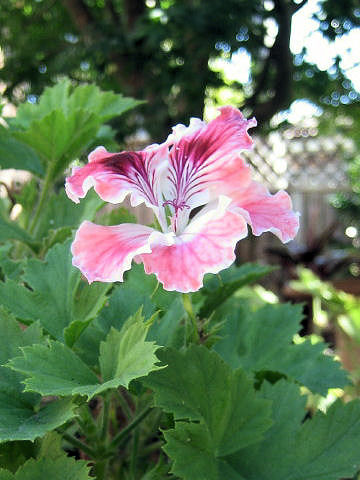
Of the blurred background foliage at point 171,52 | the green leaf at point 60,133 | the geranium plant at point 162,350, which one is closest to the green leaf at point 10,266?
the geranium plant at point 162,350

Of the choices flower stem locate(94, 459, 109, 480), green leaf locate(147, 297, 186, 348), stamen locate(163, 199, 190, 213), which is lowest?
flower stem locate(94, 459, 109, 480)

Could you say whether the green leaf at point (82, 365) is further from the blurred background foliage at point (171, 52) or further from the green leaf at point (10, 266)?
the blurred background foliage at point (171, 52)

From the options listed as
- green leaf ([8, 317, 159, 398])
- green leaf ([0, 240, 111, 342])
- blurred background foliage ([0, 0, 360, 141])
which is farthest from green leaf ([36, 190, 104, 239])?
blurred background foliage ([0, 0, 360, 141])

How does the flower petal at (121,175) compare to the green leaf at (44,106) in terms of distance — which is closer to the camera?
the flower petal at (121,175)

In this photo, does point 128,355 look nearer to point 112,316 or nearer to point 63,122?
point 112,316

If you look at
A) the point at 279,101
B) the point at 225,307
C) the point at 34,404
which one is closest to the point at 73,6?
the point at 279,101

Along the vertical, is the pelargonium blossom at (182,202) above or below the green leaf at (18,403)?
above

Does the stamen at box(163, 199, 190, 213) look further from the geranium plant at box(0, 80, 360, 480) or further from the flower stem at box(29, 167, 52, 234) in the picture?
the flower stem at box(29, 167, 52, 234)
